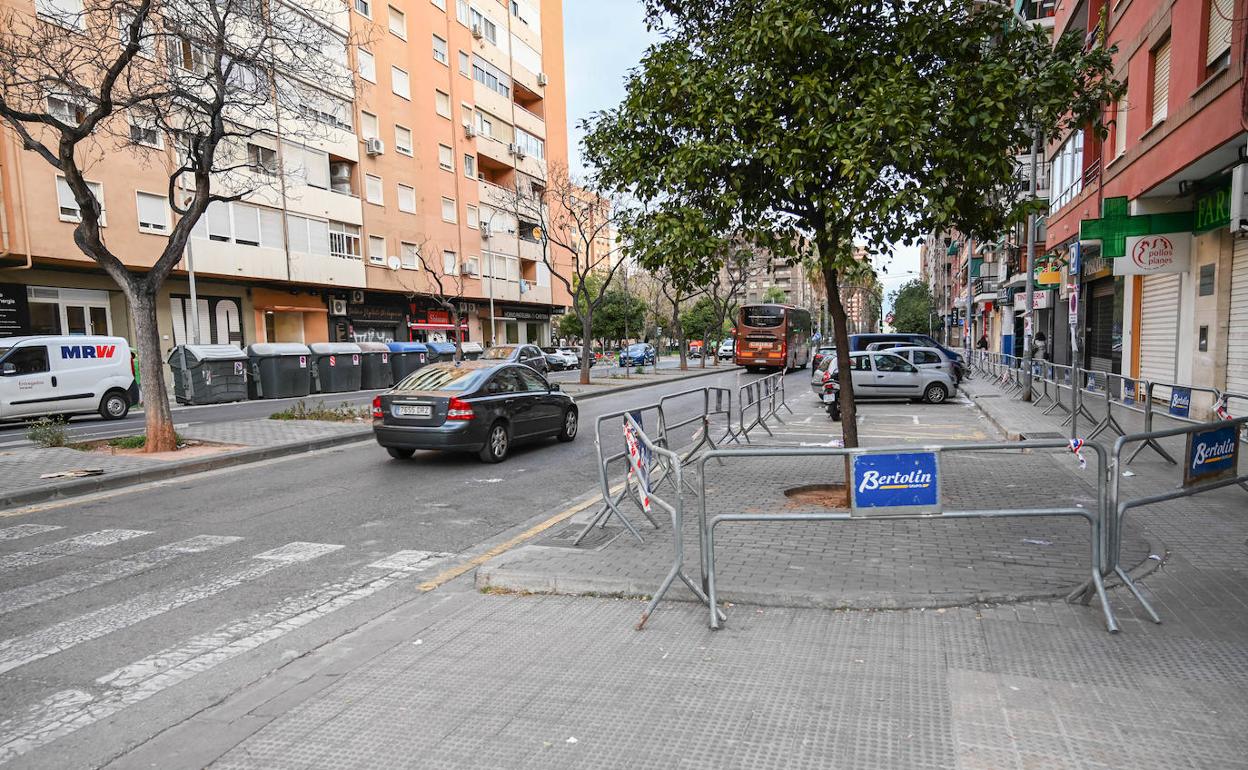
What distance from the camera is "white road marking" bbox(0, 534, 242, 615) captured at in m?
4.94

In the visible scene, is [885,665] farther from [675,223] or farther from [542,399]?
[542,399]

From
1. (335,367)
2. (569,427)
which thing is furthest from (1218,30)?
(335,367)

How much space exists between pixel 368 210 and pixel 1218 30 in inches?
1201

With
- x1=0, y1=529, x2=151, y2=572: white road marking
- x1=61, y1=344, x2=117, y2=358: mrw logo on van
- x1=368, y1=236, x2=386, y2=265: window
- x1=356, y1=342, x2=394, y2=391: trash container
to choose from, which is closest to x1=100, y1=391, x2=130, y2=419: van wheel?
x1=61, y1=344, x2=117, y2=358: mrw logo on van

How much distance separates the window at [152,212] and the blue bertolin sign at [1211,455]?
1087 inches

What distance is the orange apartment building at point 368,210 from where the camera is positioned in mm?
22312

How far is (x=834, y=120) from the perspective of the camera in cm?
616

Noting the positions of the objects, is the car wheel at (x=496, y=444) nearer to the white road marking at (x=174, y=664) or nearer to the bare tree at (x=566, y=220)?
the white road marking at (x=174, y=664)

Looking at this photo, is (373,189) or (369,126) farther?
(373,189)

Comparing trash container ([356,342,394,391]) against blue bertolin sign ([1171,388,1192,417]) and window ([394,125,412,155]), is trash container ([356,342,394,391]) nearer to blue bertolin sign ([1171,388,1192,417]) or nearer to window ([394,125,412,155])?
window ([394,125,412,155])

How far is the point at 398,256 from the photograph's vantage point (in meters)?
35.0

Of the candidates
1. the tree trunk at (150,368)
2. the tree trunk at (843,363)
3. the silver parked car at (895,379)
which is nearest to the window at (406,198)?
the silver parked car at (895,379)

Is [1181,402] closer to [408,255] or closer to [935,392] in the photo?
[935,392]

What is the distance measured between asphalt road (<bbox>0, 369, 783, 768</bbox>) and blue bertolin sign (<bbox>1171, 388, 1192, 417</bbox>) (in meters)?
6.95
